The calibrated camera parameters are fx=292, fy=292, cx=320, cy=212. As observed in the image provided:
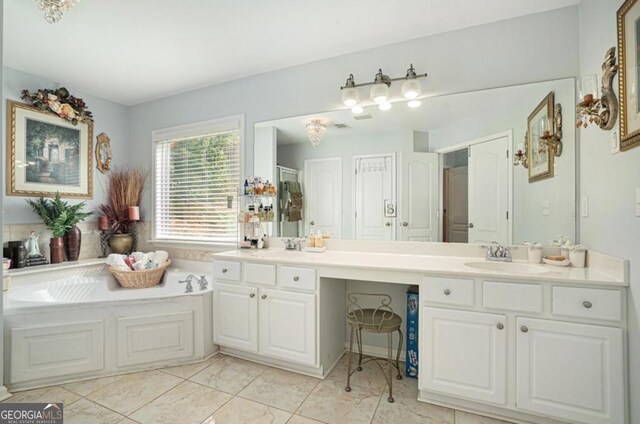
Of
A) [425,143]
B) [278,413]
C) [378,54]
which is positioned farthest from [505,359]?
[378,54]

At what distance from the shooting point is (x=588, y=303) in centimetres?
146

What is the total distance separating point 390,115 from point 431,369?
6.03 feet

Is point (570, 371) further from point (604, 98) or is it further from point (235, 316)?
point (235, 316)

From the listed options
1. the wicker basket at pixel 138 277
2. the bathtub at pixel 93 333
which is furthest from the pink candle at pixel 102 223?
the bathtub at pixel 93 333

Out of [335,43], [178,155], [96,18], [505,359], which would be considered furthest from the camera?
[178,155]

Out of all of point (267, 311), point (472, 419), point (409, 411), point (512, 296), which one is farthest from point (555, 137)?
point (267, 311)

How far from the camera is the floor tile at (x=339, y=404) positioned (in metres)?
1.72

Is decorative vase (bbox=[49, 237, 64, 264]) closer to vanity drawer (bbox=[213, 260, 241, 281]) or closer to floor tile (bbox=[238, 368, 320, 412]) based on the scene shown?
vanity drawer (bbox=[213, 260, 241, 281])

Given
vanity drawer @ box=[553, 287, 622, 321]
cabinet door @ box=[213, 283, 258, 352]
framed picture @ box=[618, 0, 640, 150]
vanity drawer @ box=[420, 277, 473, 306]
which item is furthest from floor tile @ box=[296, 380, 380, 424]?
framed picture @ box=[618, 0, 640, 150]

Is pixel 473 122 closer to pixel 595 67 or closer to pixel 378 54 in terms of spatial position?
pixel 595 67

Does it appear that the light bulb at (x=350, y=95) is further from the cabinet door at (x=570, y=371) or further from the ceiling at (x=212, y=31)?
the cabinet door at (x=570, y=371)

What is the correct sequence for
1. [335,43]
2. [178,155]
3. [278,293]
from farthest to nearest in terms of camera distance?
[178,155], [335,43], [278,293]

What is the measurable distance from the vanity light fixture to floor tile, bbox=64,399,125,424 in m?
2.33

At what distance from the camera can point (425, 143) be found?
226 centimetres
